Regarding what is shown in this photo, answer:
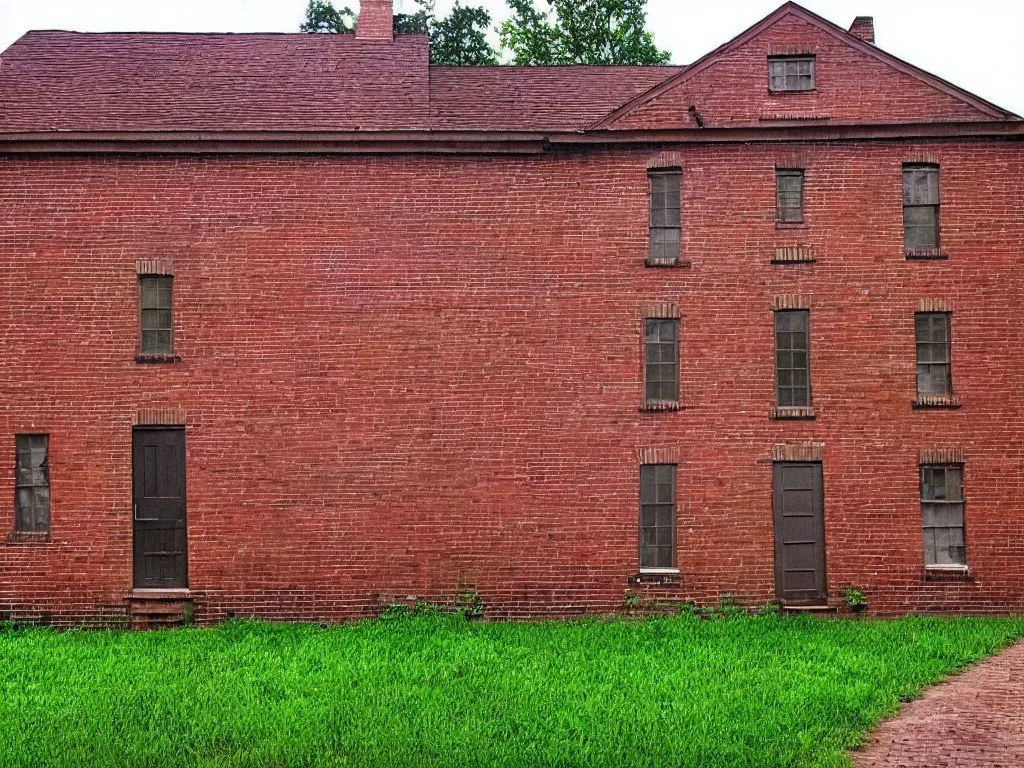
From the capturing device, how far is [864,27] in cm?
2406

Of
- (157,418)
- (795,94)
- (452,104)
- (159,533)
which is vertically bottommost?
(159,533)

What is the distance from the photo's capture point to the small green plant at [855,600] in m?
20.7

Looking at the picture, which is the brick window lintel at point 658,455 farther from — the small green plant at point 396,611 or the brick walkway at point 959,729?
the brick walkway at point 959,729

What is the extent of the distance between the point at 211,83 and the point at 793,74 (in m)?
10.9

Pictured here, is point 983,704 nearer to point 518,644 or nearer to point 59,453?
point 518,644

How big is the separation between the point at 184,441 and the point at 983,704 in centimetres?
1339

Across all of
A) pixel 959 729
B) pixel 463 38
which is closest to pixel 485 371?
pixel 959 729

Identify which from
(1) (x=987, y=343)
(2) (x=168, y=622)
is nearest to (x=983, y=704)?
(1) (x=987, y=343)

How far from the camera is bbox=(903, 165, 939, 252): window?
21.4 meters

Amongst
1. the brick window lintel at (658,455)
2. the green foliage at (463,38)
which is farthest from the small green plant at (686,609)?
the green foliage at (463,38)

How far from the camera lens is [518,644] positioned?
1823 centimetres

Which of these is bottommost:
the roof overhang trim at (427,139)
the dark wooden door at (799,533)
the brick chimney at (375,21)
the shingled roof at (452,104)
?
the dark wooden door at (799,533)

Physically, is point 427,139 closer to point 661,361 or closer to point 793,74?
point 661,361

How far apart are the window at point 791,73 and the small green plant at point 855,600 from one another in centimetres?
892
